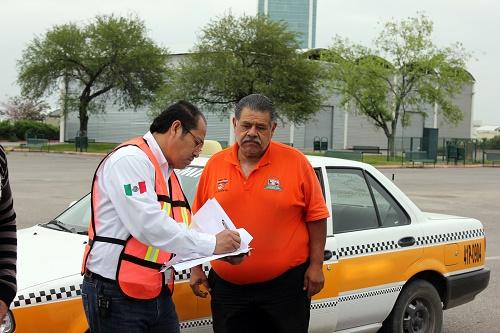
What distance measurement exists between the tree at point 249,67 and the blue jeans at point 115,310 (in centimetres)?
3843

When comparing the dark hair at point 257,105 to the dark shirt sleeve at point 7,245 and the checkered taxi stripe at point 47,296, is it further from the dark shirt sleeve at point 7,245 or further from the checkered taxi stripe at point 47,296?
the dark shirt sleeve at point 7,245

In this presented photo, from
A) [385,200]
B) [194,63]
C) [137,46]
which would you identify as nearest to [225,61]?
[194,63]

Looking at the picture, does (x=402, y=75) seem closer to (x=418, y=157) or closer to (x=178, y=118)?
(x=418, y=157)

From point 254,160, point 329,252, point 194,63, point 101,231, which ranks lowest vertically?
point 329,252

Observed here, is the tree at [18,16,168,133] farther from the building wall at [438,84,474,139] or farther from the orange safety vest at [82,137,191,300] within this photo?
the orange safety vest at [82,137,191,300]

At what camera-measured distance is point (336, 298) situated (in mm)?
4535

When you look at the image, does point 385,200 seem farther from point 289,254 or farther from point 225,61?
point 225,61

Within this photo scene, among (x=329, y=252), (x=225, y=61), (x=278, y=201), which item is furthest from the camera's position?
(x=225, y=61)

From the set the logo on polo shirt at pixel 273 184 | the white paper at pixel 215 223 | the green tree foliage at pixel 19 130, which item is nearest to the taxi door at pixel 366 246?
the logo on polo shirt at pixel 273 184

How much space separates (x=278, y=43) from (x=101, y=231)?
132 feet

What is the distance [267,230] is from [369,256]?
1551 mm

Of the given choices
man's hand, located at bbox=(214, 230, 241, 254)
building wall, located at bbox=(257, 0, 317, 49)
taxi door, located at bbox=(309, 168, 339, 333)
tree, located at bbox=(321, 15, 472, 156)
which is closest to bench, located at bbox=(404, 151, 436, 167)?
tree, located at bbox=(321, 15, 472, 156)

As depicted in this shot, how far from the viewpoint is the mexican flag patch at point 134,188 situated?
269 centimetres

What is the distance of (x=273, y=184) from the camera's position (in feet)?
11.4
